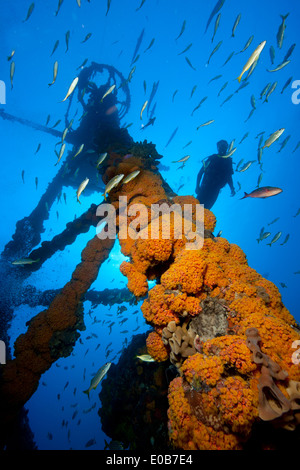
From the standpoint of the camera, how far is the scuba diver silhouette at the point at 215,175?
911cm

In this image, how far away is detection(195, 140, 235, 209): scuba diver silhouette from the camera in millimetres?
9109

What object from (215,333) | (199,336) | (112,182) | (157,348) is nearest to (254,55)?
(112,182)

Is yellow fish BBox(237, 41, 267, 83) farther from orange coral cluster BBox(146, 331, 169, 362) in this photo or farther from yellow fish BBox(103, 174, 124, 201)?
orange coral cluster BBox(146, 331, 169, 362)

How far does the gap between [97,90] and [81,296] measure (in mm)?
12458

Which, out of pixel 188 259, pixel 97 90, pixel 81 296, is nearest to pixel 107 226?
pixel 81 296

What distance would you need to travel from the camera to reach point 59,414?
67.7 meters

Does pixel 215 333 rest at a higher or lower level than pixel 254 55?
lower

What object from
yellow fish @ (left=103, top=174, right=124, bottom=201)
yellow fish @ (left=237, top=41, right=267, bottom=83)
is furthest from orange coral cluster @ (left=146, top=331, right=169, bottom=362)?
yellow fish @ (left=237, top=41, right=267, bottom=83)

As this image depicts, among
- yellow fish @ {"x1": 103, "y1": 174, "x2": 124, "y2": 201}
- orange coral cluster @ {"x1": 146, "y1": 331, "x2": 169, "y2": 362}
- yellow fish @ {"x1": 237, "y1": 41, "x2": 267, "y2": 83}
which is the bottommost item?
orange coral cluster @ {"x1": 146, "y1": 331, "x2": 169, "y2": 362}

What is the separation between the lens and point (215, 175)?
940cm

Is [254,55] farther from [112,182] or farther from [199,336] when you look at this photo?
[199,336]

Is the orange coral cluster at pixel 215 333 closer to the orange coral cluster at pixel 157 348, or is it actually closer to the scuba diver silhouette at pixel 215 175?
the orange coral cluster at pixel 157 348

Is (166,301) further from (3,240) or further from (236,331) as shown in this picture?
(3,240)

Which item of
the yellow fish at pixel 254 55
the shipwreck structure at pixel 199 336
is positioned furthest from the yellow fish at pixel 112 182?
the yellow fish at pixel 254 55
